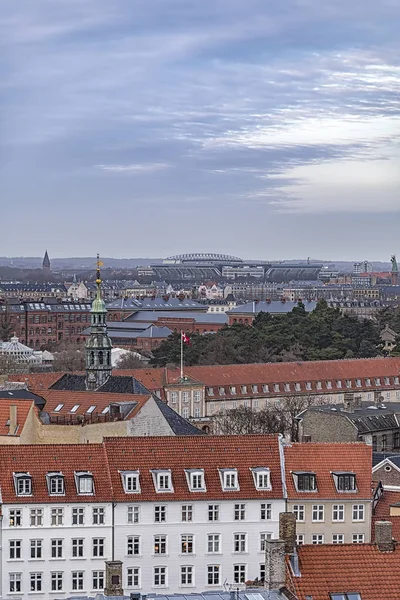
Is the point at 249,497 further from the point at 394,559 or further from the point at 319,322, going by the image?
the point at 319,322

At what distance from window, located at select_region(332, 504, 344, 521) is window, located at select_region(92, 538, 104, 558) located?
32.7 ft

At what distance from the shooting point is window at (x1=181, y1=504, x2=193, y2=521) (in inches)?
2687

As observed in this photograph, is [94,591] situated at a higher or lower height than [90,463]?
lower

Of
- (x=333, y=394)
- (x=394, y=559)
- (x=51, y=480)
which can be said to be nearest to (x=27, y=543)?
(x=51, y=480)

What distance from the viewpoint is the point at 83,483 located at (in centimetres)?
6769

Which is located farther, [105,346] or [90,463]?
[105,346]

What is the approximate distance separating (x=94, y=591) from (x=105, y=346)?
49033mm

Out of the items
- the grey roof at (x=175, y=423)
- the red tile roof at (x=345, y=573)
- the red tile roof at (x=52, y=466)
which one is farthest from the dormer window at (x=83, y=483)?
the grey roof at (x=175, y=423)

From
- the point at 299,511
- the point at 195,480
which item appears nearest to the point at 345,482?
the point at 299,511

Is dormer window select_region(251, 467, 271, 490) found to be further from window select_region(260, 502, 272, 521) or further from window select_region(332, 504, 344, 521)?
window select_region(332, 504, 344, 521)

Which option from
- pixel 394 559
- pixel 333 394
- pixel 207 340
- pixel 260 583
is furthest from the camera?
pixel 207 340

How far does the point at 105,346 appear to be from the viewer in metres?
114

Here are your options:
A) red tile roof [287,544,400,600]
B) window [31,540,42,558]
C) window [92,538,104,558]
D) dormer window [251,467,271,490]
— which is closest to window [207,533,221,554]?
dormer window [251,467,271,490]

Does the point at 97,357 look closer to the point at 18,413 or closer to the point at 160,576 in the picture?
the point at 18,413
